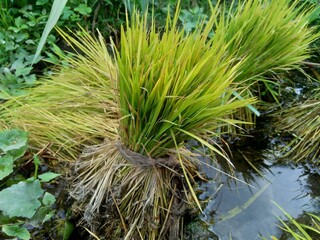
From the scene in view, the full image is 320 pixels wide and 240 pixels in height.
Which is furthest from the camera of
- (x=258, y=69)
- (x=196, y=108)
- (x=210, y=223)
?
(x=258, y=69)

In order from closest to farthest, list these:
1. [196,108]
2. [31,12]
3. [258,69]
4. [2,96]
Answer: [196,108], [2,96], [258,69], [31,12]

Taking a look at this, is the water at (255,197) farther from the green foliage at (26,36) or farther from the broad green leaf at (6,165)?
the green foliage at (26,36)

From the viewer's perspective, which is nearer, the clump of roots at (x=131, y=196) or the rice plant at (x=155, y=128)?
the rice plant at (x=155, y=128)

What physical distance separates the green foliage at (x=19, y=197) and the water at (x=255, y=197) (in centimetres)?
61

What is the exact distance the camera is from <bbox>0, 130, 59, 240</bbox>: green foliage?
1425 mm

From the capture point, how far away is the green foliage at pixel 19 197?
4.67ft

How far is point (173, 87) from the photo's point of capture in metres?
1.39

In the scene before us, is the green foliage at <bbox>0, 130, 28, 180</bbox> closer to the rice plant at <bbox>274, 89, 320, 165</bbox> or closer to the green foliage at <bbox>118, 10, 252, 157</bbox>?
the green foliage at <bbox>118, 10, 252, 157</bbox>

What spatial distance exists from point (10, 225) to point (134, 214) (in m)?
0.41

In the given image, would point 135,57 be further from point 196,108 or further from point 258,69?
point 258,69

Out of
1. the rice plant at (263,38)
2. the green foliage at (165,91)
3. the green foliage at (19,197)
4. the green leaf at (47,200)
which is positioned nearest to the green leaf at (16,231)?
the green foliage at (19,197)

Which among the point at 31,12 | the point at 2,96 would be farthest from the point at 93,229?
the point at 31,12

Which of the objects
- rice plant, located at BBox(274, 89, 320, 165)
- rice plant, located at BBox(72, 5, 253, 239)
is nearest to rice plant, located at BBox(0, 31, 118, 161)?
rice plant, located at BBox(72, 5, 253, 239)

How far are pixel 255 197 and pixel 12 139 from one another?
3.29ft
